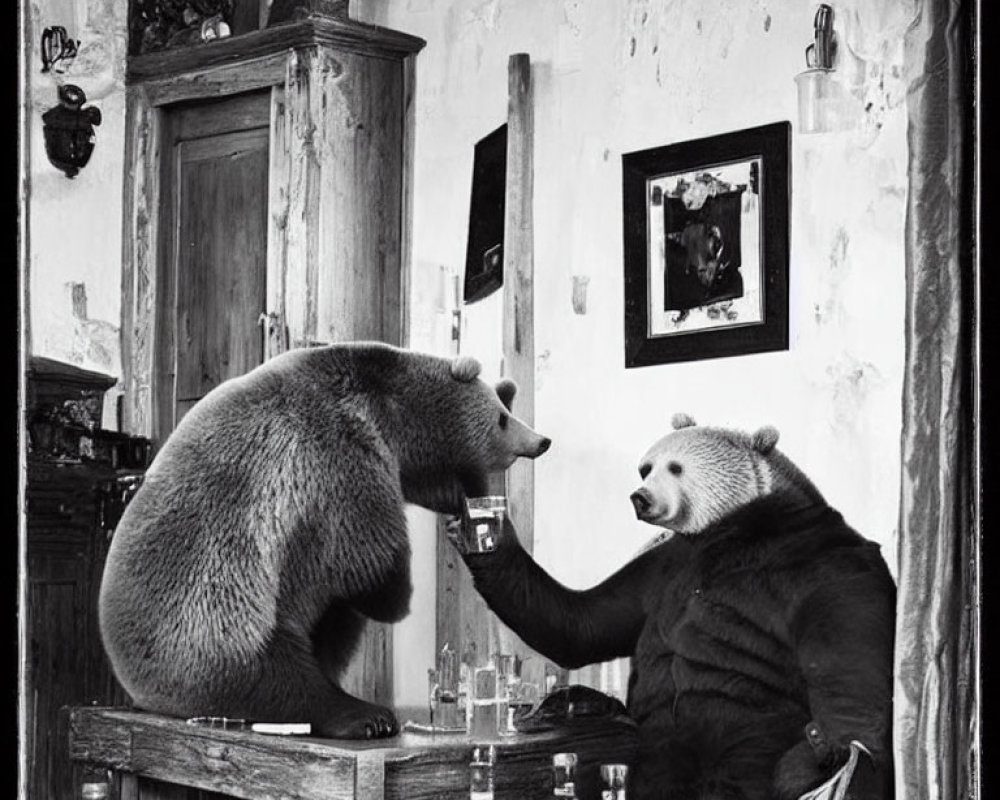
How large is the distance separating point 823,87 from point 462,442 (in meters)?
1.00

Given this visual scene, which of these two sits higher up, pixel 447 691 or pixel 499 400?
pixel 499 400

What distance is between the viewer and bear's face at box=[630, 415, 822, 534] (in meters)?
2.90

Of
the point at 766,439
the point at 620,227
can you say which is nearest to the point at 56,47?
the point at 620,227

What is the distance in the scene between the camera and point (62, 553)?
340 centimetres

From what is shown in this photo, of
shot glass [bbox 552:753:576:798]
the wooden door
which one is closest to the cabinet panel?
the wooden door

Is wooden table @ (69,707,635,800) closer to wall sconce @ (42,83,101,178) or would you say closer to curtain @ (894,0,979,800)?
curtain @ (894,0,979,800)

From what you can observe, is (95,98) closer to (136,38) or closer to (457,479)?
(136,38)

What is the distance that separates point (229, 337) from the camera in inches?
135

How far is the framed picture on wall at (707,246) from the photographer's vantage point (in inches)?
114

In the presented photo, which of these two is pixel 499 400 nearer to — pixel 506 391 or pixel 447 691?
pixel 506 391

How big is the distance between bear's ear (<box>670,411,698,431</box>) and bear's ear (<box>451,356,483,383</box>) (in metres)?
0.44

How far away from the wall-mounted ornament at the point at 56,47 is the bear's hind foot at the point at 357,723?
151 centimetres

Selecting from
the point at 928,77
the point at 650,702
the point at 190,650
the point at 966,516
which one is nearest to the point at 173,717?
the point at 190,650

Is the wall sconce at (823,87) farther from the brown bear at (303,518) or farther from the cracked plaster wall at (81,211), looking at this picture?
the cracked plaster wall at (81,211)
